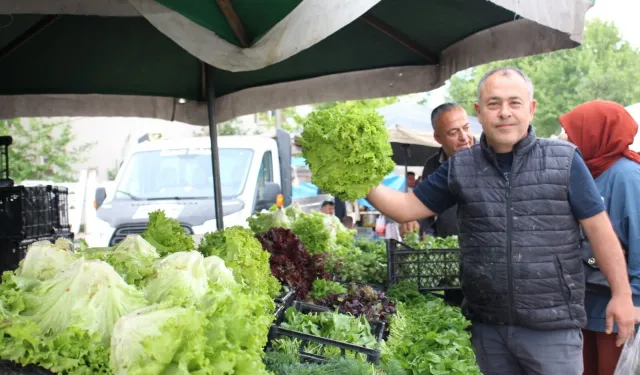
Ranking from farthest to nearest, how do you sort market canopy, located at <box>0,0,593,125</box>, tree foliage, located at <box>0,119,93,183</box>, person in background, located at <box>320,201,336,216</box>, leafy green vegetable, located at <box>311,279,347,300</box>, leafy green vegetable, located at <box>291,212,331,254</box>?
tree foliage, located at <box>0,119,93,183</box> < person in background, located at <box>320,201,336,216</box> < leafy green vegetable, located at <box>291,212,331,254</box> < leafy green vegetable, located at <box>311,279,347,300</box> < market canopy, located at <box>0,0,593,125</box>

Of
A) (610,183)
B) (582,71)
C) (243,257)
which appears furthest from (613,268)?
(582,71)

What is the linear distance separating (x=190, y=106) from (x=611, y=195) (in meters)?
4.15

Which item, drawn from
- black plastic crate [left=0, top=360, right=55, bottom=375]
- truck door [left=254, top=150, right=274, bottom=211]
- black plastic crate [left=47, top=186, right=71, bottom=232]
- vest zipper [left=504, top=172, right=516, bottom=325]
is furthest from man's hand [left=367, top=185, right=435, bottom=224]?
truck door [left=254, top=150, right=274, bottom=211]

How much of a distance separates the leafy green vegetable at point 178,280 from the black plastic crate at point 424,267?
2.10 meters

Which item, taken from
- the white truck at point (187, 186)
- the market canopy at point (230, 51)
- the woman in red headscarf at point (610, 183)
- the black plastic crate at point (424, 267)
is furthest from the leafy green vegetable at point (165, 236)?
the white truck at point (187, 186)

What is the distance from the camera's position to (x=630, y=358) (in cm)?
364

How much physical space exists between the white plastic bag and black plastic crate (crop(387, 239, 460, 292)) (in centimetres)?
119

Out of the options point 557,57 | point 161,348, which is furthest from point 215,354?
point 557,57

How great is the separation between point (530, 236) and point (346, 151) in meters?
1.10

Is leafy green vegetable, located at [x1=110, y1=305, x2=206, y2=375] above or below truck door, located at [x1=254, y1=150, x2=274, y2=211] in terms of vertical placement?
below

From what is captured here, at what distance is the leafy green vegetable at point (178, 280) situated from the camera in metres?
2.47

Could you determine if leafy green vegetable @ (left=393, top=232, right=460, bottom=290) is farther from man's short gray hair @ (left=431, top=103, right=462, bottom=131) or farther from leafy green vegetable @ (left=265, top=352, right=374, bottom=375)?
leafy green vegetable @ (left=265, top=352, right=374, bottom=375)

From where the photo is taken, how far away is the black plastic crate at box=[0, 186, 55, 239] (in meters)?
6.60

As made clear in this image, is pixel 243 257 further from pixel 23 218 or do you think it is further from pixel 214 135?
pixel 23 218
